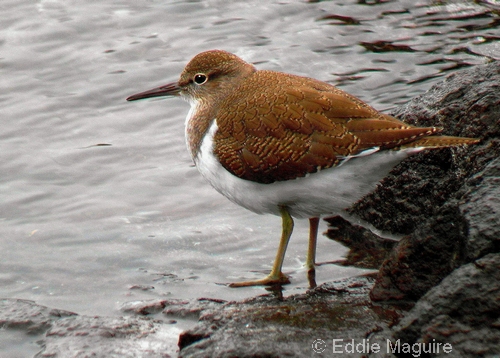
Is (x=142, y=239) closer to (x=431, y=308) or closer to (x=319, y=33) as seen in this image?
(x=431, y=308)

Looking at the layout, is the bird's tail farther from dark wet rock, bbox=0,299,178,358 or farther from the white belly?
dark wet rock, bbox=0,299,178,358

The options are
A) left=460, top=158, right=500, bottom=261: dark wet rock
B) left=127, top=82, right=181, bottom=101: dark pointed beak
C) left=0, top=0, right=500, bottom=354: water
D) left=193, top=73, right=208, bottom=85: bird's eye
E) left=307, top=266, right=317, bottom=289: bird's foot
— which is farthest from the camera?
left=127, top=82, right=181, bottom=101: dark pointed beak

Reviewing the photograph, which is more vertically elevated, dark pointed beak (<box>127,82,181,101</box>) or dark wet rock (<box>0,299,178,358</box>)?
dark pointed beak (<box>127,82,181,101</box>)

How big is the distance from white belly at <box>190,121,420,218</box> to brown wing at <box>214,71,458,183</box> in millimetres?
93

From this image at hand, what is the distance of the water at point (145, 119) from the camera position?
690 cm

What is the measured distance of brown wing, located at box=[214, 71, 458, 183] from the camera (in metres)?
5.71

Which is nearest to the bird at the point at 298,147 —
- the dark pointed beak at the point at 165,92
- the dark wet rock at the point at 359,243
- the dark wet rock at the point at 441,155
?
the dark wet rock at the point at 441,155

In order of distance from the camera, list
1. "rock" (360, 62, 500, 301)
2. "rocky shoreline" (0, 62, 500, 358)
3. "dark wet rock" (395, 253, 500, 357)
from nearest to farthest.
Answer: "dark wet rock" (395, 253, 500, 357) → "rocky shoreline" (0, 62, 500, 358) → "rock" (360, 62, 500, 301)

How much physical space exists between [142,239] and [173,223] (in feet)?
1.60

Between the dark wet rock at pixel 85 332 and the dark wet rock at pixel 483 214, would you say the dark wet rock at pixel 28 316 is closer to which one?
the dark wet rock at pixel 85 332

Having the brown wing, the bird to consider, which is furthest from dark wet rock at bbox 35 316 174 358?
the brown wing

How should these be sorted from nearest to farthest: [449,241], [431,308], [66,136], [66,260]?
[431,308] → [449,241] → [66,260] → [66,136]

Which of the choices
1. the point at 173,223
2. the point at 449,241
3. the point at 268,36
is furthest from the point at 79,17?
the point at 449,241

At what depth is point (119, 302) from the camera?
20.4 ft
